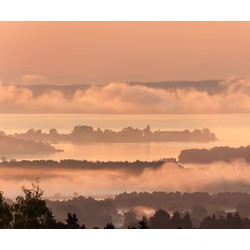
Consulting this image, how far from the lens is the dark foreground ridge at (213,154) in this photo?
668 centimetres

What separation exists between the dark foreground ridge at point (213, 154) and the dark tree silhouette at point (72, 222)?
1187 millimetres

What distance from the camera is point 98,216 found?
673cm

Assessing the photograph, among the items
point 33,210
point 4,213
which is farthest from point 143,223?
point 4,213

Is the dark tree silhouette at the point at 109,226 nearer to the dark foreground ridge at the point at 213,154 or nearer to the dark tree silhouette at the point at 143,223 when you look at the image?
the dark tree silhouette at the point at 143,223

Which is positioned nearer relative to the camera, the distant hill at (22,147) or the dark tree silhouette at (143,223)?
the dark tree silhouette at (143,223)

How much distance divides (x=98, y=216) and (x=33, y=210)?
0.64m

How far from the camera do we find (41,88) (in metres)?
6.84

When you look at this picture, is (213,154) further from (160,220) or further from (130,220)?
(130,220)

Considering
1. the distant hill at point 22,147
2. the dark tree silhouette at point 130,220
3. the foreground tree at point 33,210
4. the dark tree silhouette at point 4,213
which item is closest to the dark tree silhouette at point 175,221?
the dark tree silhouette at point 130,220

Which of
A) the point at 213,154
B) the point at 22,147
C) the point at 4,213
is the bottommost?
the point at 4,213

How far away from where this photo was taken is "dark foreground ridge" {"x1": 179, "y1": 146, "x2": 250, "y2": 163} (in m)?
6.68

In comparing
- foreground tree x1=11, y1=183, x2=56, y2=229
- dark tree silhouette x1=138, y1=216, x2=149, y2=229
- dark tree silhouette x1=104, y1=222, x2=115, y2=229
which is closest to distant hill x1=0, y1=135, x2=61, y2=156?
foreground tree x1=11, y1=183, x2=56, y2=229

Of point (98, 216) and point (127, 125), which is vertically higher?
point (127, 125)
